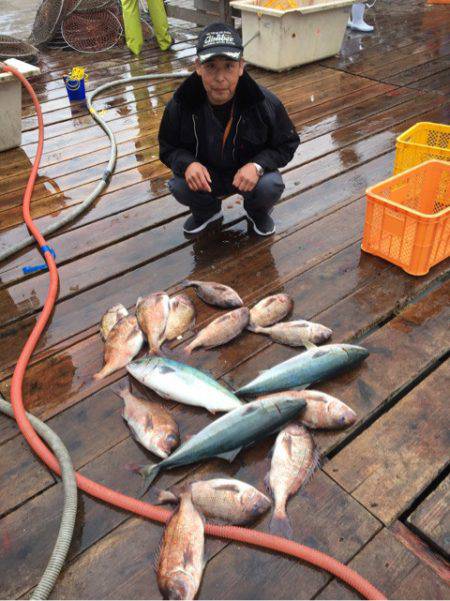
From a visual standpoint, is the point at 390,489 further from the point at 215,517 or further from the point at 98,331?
the point at 98,331

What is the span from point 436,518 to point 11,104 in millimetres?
4709

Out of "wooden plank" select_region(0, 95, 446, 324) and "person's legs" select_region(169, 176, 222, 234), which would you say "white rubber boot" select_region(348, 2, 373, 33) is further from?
"person's legs" select_region(169, 176, 222, 234)

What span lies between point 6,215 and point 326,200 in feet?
8.41

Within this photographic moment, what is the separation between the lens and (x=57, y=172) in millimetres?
4332

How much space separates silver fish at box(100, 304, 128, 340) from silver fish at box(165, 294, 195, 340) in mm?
273

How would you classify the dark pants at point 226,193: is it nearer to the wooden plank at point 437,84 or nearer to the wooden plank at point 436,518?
the wooden plank at point 436,518

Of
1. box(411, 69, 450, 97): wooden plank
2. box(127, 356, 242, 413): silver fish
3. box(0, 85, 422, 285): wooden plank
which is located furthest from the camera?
box(411, 69, 450, 97): wooden plank

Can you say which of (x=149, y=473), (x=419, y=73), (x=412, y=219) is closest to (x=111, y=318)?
(x=149, y=473)

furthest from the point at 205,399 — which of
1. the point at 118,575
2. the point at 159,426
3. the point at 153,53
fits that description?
the point at 153,53

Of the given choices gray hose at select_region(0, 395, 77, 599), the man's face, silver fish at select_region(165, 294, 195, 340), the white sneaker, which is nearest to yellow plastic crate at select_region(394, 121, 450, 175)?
the man's face

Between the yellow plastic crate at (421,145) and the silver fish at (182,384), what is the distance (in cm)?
227

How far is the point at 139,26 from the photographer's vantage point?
280 inches

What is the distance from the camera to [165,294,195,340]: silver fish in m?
2.61

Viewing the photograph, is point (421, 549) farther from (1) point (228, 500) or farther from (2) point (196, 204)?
(2) point (196, 204)
